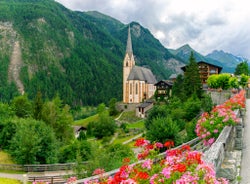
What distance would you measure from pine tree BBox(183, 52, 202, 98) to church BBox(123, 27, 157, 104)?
3378 cm

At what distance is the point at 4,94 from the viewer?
14725cm

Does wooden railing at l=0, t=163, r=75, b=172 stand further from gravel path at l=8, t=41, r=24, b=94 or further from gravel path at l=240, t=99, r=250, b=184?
gravel path at l=8, t=41, r=24, b=94

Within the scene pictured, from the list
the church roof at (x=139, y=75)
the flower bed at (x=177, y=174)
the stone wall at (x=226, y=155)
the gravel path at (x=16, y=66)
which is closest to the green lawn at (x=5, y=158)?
the stone wall at (x=226, y=155)

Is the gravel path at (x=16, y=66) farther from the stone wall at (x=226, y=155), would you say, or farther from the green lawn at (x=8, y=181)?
the stone wall at (x=226, y=155)

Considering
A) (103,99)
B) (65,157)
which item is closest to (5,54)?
(103,99)

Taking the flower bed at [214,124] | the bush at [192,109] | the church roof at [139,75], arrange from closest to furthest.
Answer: the flower bed at [214,124] < the bush at [192,109] < the church roof at [139,75]

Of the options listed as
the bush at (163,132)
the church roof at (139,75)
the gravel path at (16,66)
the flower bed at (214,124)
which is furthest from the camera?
the gravel path at (16,66)

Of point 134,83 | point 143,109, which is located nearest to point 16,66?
point 134,83

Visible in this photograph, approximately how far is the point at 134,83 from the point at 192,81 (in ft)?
119

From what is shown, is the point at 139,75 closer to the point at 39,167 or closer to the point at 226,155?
the point at 39,167

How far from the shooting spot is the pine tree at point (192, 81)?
45.5 meters

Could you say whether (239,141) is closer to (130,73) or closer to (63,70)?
(130,73)

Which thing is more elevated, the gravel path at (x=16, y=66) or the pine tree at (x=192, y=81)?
the gravel path at (x=16, y=66)

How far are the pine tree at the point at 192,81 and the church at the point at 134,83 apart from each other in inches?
1330
